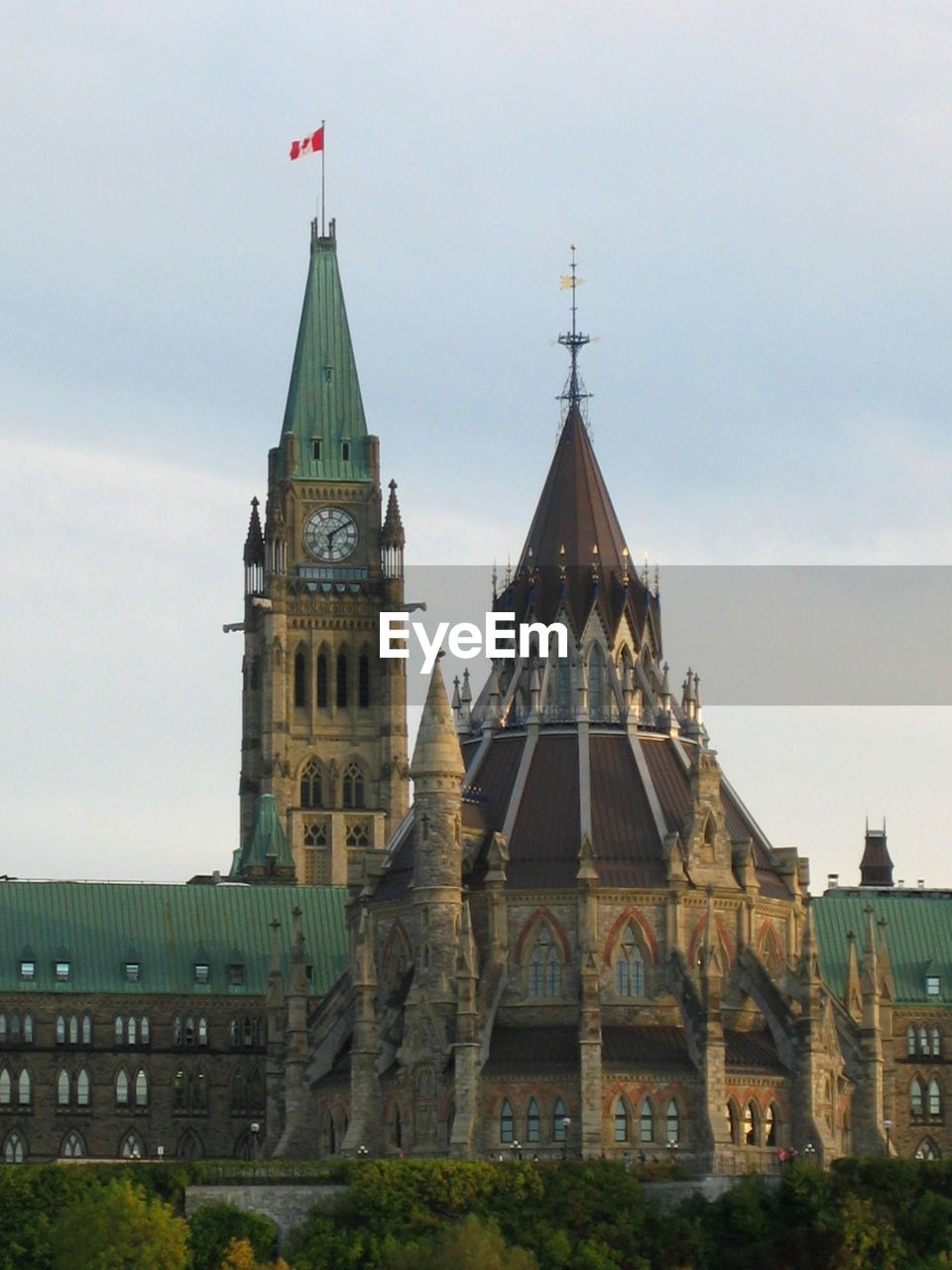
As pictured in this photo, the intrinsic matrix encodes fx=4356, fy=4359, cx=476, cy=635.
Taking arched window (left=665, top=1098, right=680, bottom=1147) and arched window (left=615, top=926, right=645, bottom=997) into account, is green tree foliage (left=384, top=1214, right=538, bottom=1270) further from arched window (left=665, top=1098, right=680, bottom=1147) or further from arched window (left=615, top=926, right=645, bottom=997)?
arched window (left=615, top=926, right=645, bottom=997)

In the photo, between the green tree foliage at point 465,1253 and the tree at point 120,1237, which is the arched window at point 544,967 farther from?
the tree at point 120,1237

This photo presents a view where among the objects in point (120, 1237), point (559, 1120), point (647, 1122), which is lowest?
point (120, 1237)

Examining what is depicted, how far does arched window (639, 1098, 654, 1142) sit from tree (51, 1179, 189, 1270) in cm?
2491

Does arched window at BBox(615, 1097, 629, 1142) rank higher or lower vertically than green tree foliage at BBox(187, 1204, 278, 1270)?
higher

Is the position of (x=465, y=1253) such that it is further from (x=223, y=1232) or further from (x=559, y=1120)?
(x=559, y=1120)

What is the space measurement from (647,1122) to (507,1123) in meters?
6.16

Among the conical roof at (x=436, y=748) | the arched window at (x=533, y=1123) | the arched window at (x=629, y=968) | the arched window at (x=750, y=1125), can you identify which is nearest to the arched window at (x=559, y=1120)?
the arched window at (x=533, y=1123)

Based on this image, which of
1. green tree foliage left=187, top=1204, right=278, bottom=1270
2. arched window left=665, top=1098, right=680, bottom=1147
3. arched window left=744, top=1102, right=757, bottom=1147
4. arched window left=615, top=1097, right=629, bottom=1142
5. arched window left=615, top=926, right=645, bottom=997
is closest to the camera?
green tree foliage left=187, top=1204, right=278, bottom=1270

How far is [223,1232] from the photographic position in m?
177

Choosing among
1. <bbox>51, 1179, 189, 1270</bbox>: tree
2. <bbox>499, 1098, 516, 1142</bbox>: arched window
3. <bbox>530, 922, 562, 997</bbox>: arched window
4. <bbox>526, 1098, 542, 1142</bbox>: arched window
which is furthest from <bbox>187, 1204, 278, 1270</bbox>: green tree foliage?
<bbox>530, 922, 562, 997</bbox>: arched window

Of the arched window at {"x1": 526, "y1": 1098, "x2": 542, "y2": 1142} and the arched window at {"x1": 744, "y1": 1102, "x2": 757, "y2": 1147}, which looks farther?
the arched window at {"x1": 744, "y1": 1102, "x2": 757, "y2": 1147}

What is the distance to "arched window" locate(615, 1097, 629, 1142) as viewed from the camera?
19112 cm

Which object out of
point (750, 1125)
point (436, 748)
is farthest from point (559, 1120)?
point (436, 748)

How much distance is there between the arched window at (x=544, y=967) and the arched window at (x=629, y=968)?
2691mm
